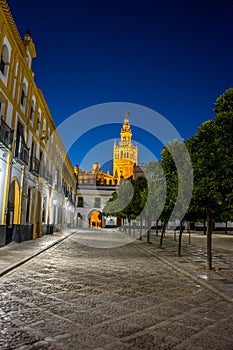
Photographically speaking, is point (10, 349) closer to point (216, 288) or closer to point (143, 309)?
point (143, 309)

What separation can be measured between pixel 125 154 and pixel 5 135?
12278 cm

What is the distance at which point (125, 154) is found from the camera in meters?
138

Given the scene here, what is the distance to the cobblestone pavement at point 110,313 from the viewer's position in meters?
4.05

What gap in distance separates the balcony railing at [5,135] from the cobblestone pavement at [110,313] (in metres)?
8.07

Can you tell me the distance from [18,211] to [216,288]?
15012mm

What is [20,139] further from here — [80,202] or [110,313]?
[80,202]

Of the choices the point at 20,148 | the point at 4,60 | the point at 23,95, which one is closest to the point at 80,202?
the point at 23,95

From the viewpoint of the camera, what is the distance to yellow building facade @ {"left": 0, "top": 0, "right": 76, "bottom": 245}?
16.5m

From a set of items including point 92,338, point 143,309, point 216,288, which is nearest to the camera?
point 92,338

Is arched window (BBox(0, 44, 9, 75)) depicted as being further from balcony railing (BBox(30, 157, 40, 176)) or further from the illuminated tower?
the illuminated tower

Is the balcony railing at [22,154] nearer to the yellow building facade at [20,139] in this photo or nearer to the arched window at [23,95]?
the yellow building facade at [20,139]

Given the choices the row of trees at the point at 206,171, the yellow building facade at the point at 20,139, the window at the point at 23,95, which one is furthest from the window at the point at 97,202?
the row of trees at the point at 206,171

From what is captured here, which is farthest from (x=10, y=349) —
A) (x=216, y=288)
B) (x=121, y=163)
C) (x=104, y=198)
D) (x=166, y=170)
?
(x=121, y=163)

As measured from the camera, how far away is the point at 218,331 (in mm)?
4547
